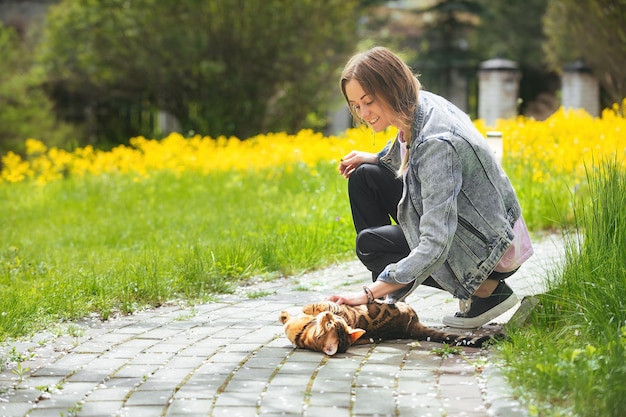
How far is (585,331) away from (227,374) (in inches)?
55.0

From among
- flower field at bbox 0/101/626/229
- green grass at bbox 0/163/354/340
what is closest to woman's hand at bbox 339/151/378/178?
green grass at bbox 0/163/354/340

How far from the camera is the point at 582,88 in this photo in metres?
20.4

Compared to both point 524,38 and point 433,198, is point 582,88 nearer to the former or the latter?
point 524,38

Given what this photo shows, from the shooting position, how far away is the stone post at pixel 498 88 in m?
20.4

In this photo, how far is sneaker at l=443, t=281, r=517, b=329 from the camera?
452 cm

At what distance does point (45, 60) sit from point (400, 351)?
15.0m

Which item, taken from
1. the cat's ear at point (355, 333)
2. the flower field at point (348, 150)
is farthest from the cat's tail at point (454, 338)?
the flower field at point (348, 150)

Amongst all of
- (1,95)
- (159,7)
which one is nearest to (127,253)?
(1,95)

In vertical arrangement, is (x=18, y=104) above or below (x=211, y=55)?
below

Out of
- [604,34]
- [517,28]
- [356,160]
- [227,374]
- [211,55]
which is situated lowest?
[227,374]

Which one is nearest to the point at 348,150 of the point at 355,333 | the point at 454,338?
the point at 454,338

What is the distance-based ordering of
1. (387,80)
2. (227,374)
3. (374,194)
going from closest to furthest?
(227,374) → (387,80) → (374,194)

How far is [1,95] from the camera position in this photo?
1515cm

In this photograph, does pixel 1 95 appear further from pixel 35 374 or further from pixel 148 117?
pixel 35 374
